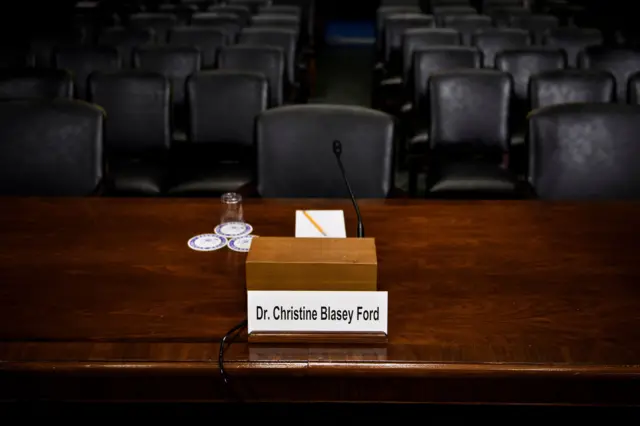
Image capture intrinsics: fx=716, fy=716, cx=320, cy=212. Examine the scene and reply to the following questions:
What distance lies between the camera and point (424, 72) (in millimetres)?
3029

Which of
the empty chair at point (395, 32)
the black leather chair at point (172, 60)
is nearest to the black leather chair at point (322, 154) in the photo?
the black leather chair at point (172, 60)

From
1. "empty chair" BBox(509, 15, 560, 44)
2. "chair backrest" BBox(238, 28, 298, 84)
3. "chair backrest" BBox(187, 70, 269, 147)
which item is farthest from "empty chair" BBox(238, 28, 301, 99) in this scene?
"empty chair" BBox(509, 15, 560, 44)

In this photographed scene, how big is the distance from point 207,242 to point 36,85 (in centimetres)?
143

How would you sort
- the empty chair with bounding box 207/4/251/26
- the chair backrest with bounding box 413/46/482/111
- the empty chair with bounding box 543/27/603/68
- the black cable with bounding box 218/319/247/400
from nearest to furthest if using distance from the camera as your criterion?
the black cable with bounding box 218/319/247/400, the chair backrest with bounding box 413/46/482/111, the empty chair with bounding box 543/27/603/68, the empty chair with bounding box 207/4/251/26

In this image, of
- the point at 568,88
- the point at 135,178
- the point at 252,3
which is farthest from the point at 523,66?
the point at 252,3

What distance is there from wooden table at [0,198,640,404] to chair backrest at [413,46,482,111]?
1596 millimetres

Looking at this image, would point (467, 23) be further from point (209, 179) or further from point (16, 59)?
point (209, 179)

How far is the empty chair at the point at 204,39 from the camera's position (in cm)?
381

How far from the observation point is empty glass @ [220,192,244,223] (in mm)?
1362

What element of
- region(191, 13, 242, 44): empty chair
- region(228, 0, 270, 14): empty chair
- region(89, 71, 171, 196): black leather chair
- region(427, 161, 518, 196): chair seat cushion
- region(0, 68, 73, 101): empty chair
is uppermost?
region(228, 0, 270, 14): empty chair

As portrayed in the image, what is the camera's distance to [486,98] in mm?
2430

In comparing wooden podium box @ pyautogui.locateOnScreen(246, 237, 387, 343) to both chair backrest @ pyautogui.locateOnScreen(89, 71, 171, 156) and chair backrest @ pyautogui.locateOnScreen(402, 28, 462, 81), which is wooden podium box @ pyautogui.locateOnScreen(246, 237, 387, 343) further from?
chair backrest @ pyautogui.locateOnScreen(402, 28, 462, 81)

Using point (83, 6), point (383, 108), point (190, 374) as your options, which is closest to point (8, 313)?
point (190, 374)

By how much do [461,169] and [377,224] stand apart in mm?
1078
